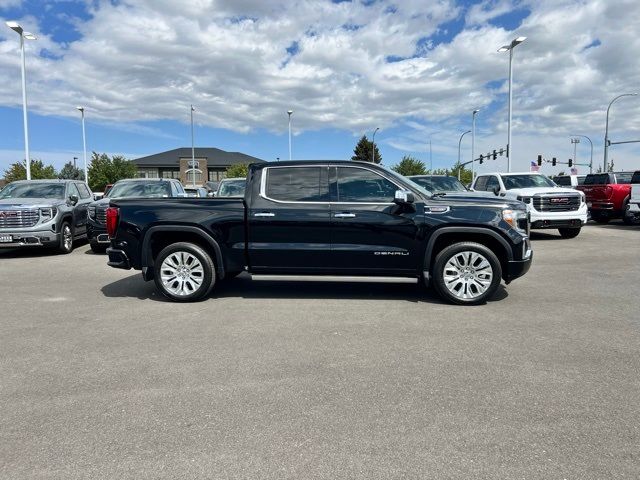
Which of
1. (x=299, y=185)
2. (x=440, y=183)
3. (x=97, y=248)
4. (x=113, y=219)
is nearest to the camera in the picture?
(x=299, y=185)

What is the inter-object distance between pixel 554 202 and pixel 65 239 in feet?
41.8

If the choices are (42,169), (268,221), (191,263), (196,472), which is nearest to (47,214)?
(191,263)

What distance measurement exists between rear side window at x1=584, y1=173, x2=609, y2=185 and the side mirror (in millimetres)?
15899

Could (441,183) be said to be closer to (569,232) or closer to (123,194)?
(569,232)

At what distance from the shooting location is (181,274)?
6.75 m

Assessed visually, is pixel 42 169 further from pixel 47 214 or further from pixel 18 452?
pixel 18 452

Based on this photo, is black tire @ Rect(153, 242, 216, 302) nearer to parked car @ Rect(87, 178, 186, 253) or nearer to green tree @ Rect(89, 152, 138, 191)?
parked car @ Rect(87, 178, 186, 253)

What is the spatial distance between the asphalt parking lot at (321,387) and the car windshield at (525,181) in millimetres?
8538

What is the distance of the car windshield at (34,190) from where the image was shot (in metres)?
12.5

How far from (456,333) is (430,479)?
270 cm

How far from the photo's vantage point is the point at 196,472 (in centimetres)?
271

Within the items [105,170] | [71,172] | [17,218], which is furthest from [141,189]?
[71,172]

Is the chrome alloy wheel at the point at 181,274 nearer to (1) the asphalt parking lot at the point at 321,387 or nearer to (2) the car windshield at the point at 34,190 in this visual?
(1) the asphalt parking lot at the point at 321,387

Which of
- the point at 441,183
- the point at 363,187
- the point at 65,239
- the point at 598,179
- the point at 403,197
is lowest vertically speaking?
the point at 65,239
